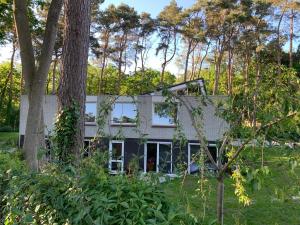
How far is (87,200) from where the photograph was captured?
225 cm

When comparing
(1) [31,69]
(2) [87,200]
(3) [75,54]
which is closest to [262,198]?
(1) [31,69]

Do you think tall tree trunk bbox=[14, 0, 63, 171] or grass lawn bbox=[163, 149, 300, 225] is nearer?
grass lawn bbox=[163, 149, 300, 225]

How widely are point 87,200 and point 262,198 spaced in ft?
38.0

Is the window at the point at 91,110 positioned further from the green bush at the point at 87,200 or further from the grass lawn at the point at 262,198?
the green bush at the point at 87,200

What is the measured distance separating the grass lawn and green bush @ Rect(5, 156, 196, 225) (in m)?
0.22

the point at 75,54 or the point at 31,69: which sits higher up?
the point at 31,69

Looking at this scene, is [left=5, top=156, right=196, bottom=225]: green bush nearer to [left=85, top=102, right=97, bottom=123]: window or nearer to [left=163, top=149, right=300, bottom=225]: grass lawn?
[left=163, top=149, right=300, bottom=225]: grass lawn

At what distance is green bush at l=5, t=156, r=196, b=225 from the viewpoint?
2.13 meters

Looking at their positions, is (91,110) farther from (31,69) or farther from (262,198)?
(31,69)

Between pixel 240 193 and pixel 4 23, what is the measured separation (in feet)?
31.0

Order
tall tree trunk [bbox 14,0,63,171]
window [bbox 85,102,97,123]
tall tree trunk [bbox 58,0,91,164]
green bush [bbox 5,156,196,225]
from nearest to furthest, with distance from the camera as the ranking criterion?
green bush [bbox 5,156,196,225] < tall tree trunk [bbox 58,0,91,164] < tall tree trunk [bbox 14,0,63,171] < window [bbox 85,102,97,123]

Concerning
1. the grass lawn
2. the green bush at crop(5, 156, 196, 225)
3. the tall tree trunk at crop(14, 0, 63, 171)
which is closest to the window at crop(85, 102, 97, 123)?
the grass lawn

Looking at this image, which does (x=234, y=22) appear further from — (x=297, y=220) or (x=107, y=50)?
(x=297, y=220)

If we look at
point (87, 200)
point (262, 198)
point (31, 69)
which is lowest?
point (262, 198)
